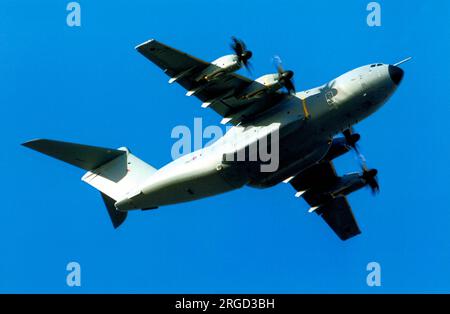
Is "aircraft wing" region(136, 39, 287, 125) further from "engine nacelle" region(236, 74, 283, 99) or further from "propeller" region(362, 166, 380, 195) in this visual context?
"propeller" region(362, 166, 380, 195)

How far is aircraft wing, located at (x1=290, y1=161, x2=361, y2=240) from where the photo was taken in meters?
38.2

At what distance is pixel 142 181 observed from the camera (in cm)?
3653

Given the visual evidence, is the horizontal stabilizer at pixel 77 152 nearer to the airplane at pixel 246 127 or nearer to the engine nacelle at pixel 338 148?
the airplane at pixel 246 127

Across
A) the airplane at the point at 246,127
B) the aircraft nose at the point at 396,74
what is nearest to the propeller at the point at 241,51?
the airplane at the point at 246,127

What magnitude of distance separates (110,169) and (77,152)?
1879 millimetres

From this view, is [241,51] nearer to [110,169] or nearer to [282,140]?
[282,140]

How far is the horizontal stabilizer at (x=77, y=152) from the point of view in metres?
34.9

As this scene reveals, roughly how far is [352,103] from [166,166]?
8.13 m

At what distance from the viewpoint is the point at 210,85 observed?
3325cm

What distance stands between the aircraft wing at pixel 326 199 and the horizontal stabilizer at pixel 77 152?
27.4ft

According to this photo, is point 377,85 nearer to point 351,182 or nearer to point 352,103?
point 352,103

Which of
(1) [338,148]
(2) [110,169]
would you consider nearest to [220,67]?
(1) [338,148]

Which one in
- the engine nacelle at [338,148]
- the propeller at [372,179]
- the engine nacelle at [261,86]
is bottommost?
the propeller at [372,179]

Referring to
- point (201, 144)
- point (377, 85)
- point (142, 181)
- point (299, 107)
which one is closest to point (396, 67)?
point (377, 85)
